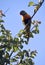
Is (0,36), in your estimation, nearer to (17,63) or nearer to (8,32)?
(8,32)

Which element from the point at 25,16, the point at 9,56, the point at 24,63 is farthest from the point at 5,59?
the point at 25,16

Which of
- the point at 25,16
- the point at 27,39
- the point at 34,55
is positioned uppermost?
the point at 25,16

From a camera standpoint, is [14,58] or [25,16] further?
[25,16]

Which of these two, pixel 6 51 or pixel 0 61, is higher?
pixel 6 51

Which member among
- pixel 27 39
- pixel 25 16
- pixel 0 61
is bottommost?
pixel 0 61

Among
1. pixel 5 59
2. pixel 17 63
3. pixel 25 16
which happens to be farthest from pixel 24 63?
pixel 25 16

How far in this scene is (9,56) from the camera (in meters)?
3.84

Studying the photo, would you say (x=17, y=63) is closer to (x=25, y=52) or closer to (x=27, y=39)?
(x=25, y=52)

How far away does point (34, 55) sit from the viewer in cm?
402

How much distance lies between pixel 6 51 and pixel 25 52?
1.32 ft

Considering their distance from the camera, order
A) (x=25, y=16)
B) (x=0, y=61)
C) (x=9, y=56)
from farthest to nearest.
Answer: (x=25, y=16) → (x=9, y=56) → (x=0, y=61)

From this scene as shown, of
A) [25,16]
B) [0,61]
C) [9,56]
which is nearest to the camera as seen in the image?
[0,61]

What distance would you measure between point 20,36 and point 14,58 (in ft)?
1.74

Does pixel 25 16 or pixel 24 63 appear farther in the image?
pixel 25 16
